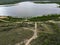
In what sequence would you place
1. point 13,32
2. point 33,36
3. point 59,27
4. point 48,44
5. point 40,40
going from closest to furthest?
point 48,44 < point 40,40 < point 33,36 < point 13,32 < point 59,27

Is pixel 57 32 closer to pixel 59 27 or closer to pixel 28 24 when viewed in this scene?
pixel 59 27

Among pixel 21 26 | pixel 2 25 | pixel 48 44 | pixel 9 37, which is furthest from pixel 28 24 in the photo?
pixel 48 44

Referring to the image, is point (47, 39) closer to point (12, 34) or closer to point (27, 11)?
point (12, 34)

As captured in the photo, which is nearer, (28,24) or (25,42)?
(25,42)

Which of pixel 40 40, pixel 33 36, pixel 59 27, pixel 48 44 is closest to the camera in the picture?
pixel 48 44

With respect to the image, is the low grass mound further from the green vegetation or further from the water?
the water

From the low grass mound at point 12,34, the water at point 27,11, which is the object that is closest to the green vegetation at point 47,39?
the low grass mound at point 12,34

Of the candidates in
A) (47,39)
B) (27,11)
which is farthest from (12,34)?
(27,11)

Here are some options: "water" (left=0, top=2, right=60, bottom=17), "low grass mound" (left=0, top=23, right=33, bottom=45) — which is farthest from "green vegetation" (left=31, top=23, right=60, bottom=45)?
"water" (left=0, top=2, right=60, bottom=17)

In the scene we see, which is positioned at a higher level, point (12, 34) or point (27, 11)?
point (12, 34)

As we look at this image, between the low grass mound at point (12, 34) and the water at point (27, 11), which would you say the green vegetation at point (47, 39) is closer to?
the low grass mound at point (12, 34)

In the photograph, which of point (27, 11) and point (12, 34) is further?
point (27, 11)
